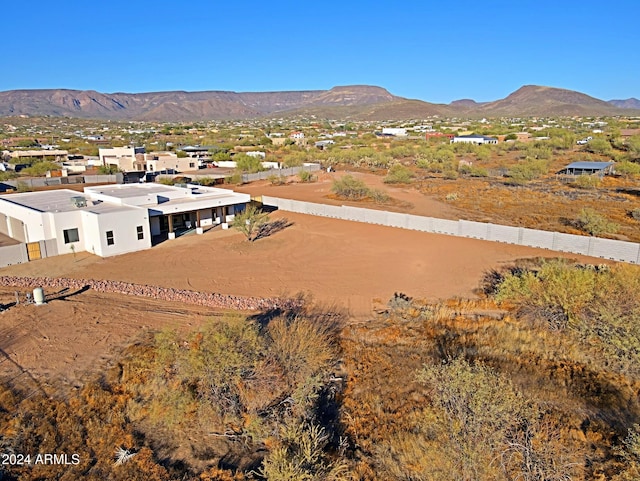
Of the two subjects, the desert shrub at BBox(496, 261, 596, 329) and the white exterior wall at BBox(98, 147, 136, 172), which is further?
the white exterior wall at BBox(98, 147, 136, 172)

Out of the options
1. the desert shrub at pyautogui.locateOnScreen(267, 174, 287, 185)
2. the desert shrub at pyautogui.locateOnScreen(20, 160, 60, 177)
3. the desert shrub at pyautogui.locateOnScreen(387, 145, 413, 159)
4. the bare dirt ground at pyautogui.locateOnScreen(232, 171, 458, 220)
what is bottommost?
the bare dirt ground at pyautogui.locateOnScreen(232, 171, 458, 220)

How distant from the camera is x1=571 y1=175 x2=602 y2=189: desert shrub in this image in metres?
47.1

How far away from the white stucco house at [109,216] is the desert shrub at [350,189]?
13.1 metres

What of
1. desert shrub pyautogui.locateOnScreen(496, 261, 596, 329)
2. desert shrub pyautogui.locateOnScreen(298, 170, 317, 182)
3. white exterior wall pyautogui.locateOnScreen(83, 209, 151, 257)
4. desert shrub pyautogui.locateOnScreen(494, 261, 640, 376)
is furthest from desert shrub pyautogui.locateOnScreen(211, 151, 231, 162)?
desert shrub pyautogui.locateOnScreen(496, 261, 596, 329)

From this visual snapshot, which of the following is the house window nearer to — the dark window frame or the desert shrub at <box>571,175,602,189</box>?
the dark window frame

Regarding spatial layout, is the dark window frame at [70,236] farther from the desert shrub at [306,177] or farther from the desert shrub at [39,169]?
the desert shrub at [39,169]

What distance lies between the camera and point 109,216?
2630cm

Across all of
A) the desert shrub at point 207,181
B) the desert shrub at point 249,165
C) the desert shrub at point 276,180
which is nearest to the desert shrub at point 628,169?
the desert shrub at point 276,180

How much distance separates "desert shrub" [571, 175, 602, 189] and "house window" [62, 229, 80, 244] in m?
45.4

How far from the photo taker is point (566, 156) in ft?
234

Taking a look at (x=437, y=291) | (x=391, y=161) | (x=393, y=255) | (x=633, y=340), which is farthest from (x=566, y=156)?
(x=633, y=340)

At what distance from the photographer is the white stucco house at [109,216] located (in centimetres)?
2639

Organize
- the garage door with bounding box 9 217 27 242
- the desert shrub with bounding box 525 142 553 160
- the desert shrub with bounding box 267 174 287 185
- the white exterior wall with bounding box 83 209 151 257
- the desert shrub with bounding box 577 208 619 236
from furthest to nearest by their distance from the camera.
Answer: the desert shrub with bounding box 525 142 553 160, the desert shrub with bounding box 267 174 287 185, the desert shrub with bounding box 577 208 619 236, the garage door with bounding box 9 217 27 242, the white exterior wall with bounding box 83 209 151 257

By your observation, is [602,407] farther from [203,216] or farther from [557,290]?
[203,216]
